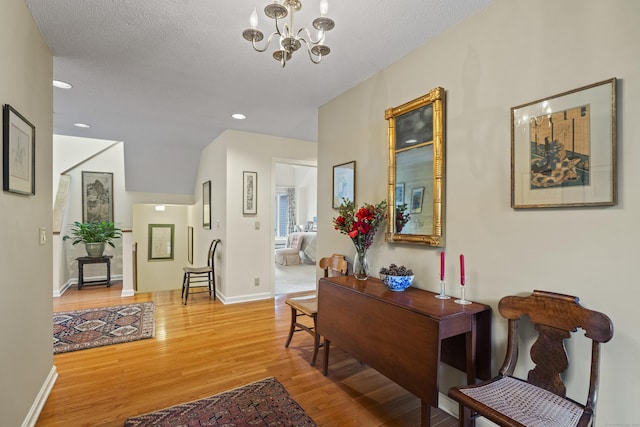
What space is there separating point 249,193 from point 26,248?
2.80m

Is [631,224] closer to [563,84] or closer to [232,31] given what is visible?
[563,84]

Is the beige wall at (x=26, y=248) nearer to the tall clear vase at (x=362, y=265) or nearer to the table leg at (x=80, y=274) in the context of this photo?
the tall clear vase at (x=362, y=265)

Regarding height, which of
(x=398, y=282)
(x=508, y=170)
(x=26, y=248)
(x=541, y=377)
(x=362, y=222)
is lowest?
(x=541, y=377)

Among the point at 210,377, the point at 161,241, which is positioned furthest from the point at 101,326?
the point at 161,241

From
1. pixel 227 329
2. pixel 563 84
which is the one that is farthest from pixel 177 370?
pixel 563 84

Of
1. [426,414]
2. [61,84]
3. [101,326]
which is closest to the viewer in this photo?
[426,414]

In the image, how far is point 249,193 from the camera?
4453mm

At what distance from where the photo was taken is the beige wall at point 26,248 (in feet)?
4.97

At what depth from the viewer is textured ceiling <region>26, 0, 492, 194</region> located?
5.98 ft

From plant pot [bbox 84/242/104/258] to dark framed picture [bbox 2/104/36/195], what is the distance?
395 centimetres

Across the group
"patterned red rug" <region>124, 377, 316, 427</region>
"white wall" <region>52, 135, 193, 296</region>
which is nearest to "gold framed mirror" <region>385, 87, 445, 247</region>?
"patterned red rug" <region>124, 377, 316, 427</region>

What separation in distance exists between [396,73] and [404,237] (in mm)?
1262

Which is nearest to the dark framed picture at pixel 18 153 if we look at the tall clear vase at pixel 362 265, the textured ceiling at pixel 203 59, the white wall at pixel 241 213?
the textured ceiling at pixel 203 59

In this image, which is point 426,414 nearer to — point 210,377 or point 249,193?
point 210,377
